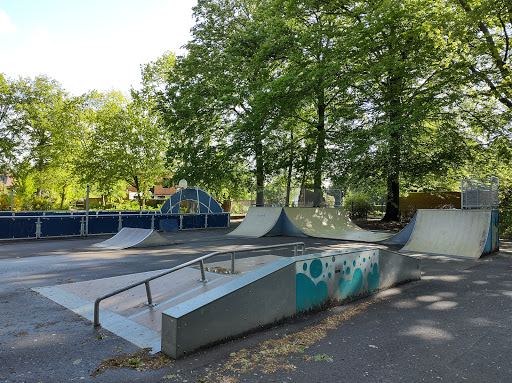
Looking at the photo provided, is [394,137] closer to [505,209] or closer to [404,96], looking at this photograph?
[404,96]

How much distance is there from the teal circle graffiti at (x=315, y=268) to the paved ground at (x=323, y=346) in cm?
64

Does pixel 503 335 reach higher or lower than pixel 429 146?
lower

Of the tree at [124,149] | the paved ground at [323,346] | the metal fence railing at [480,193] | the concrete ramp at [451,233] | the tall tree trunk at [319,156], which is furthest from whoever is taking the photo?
the tree at [124,149]

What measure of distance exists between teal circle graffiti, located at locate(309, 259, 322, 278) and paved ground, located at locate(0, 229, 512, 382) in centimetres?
64

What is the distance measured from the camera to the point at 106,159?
1173 inches

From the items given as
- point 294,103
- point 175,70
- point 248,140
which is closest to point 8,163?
point 175,70

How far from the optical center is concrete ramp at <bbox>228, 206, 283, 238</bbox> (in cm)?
1819

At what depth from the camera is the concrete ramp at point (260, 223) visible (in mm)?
18188

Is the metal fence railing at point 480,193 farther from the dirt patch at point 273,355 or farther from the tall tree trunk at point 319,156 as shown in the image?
the dirt patch at point 273,355

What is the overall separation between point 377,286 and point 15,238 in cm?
1588

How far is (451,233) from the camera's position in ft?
41.9

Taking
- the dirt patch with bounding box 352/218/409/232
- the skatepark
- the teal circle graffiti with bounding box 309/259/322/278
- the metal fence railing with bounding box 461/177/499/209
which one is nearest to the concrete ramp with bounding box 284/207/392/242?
the dirt patch with bounding box 352/218/409/232

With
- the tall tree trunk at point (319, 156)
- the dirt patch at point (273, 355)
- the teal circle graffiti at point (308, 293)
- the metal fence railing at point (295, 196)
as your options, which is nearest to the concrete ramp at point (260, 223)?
the metal fence railing at point (295, 196)

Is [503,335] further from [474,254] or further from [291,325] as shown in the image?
[474,254]
